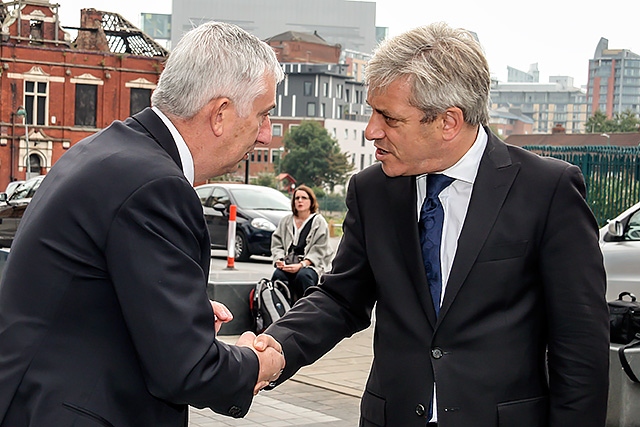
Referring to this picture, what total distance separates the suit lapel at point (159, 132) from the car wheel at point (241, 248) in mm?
18251

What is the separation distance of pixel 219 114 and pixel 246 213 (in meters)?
18.2

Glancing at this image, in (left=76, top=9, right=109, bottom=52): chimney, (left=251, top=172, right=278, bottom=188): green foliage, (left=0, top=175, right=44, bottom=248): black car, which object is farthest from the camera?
(left=251, top=172, right=278, bottom=188): green foliage

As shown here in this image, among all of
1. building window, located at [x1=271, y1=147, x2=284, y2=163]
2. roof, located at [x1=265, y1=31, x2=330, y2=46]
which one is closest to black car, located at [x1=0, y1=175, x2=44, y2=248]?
building window, located at [x1=271, y1=147, x2=284, y2=163]

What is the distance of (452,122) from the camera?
305 centimetres

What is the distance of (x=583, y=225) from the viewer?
2979mm

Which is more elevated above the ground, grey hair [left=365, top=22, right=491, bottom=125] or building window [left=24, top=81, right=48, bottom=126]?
building window [left=24, top=81, right=48, bottom=126]

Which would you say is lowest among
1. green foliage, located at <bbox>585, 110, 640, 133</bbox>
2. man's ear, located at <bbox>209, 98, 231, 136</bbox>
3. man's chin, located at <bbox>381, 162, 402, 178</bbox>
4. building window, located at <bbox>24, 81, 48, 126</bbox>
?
man's chin, located at <bbox>381, 162, 402, 178</bbox>

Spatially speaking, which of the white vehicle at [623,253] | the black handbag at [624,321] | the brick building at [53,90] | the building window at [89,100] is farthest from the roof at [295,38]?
the black handbag at [624,321]

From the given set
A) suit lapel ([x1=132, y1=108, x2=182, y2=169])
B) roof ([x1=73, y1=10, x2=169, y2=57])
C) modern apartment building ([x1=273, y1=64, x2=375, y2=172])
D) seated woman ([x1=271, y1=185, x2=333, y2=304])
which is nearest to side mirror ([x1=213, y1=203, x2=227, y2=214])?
seated woman ([x1=271, y1=185, x2=333, y2=304])

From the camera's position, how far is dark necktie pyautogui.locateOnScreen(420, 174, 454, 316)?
3.07 m

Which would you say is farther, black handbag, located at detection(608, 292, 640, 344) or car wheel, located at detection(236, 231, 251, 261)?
car wheel, located at detection(236, 231, 251, 261)

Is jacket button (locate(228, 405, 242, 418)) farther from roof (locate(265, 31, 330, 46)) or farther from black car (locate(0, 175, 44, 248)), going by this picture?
roof (locate(265, 31, 330, 46))

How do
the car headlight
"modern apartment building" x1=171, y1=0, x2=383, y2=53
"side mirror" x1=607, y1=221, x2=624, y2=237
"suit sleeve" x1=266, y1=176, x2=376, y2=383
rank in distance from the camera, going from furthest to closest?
1. "modern apartment building" x1=171, y1=0, x2=383, y2=53
2. the car headlight
3. "side mirror" x1=607, y1=221, x2=624, y2=237
4. "suit sleeve" x1=266, y1=176, x2=376, y2=383

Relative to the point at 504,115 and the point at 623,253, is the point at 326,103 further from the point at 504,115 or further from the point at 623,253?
the point at 623,253
